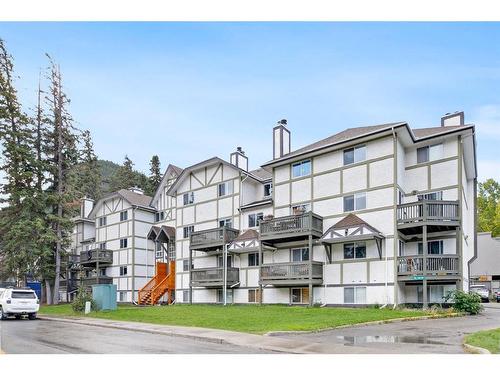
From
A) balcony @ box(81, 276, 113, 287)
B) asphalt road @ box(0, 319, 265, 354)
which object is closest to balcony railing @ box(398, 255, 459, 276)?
asphalt road @ box(0, 319, 265, 354)

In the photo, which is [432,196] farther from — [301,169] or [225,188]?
[225,188]

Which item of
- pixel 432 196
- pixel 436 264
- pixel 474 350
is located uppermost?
pixel 432 196

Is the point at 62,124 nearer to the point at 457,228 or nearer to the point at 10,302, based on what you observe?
the point at 10,302

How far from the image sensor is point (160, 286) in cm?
4359

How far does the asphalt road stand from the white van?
8169 millimetres

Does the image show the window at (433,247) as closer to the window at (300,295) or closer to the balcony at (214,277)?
the window at (300,295)

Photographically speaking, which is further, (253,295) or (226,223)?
(226,223)

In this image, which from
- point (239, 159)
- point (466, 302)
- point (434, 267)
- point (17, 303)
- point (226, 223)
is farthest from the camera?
point (239, 159)

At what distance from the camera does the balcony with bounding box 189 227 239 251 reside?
1433 inches

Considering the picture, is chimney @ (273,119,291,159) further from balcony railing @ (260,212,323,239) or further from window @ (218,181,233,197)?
balcony railing @ (260,212,323,239)

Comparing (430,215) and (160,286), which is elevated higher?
(430,215)

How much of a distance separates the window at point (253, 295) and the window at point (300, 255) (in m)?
4.16

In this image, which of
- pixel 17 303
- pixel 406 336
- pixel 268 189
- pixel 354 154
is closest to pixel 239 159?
pixel 268 189

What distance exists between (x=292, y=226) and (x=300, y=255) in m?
2.37
